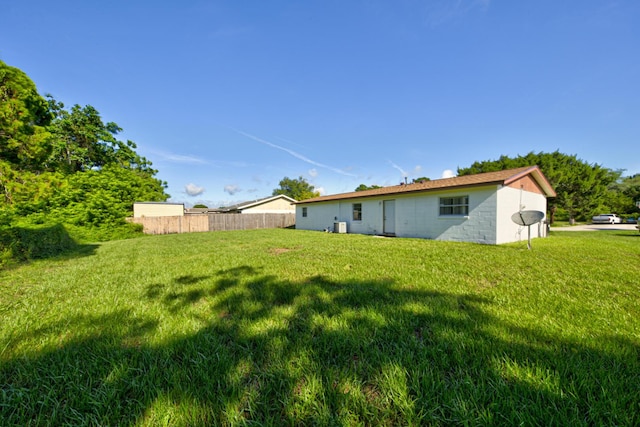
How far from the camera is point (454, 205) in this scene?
35.3 feet

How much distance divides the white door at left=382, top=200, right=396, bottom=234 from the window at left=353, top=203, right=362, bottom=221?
79.5 inches

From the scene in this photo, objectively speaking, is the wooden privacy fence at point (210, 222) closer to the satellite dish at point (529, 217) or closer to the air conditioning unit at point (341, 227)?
the air conditioning unit at point (341, 227)

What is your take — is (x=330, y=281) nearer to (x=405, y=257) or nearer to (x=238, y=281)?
(x=238, y=281)

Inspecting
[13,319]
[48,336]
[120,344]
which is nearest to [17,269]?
[13,319]

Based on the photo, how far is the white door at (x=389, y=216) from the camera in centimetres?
1332

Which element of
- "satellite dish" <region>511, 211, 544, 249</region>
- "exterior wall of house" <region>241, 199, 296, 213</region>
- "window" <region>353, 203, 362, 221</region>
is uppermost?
"exterior wall of house" <region>241, 199, 296, 213</region>

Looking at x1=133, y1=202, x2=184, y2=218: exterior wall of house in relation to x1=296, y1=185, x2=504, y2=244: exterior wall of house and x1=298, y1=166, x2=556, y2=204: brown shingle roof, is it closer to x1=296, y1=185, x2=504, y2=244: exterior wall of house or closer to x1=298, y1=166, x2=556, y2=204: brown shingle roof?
x1=296, y1=185, x2=504, y2=244: exterior wall of house

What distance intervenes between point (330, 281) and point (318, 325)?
1.58 m

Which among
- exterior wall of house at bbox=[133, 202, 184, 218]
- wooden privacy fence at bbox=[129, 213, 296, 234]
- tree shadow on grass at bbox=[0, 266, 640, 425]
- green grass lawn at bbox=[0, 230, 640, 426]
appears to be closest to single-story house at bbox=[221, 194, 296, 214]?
wooden privacy fence at bbox=[129, 213, 296, 234]

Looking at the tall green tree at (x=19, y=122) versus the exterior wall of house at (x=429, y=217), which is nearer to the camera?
the tall green tree at (x=19, y=122)

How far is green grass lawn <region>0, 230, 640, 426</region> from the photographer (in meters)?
1.41

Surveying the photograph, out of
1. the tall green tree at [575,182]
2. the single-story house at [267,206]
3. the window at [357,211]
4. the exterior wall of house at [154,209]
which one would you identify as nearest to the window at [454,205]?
Result: the window at [357,211]

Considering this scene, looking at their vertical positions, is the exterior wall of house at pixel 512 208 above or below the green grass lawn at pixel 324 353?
above

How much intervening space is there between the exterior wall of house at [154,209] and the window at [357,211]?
19910 mm
